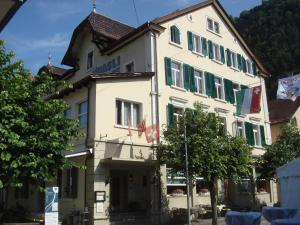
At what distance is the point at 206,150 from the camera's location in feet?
65.3

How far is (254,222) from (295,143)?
1778 cm

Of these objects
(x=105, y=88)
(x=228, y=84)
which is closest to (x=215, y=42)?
(x=228, y=84)

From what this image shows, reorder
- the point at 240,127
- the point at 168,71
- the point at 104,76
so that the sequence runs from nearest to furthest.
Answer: the point at 104,76
the point at 168,71
the point at 240,127

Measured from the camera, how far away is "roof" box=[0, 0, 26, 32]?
5684 mm

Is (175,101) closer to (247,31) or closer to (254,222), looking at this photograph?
(254,222)

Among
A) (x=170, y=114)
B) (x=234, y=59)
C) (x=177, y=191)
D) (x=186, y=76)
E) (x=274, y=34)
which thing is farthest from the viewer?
(x=274, y=34)

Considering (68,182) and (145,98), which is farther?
(145,98)

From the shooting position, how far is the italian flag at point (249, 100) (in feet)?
82.0

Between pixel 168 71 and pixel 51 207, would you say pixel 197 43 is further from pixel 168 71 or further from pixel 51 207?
pixel 51 207

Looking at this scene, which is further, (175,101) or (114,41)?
(114,41)

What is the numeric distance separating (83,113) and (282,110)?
80.7 ft

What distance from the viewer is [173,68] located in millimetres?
25906

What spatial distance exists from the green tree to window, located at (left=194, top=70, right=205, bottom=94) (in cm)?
585

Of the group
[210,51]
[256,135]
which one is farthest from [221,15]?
[256,135]
